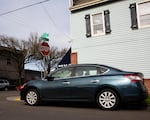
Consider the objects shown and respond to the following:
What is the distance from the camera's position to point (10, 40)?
4219 centimetres

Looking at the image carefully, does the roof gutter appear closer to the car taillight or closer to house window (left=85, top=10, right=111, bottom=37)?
house window (left=85, top=10, right=111, bottom=37)

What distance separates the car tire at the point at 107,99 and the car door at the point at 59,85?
3.83 ft

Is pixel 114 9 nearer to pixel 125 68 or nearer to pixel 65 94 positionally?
pixel 125 68

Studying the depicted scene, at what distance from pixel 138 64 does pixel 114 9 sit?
11.6ft

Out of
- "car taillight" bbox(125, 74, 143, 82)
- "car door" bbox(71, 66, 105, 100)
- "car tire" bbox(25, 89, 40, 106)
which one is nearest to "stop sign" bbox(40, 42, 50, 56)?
"car tire" bbox(25, 89, 40, 106)

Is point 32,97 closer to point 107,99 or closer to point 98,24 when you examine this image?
point 107,99

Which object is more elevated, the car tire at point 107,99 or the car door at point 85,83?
the car door at point 85,83

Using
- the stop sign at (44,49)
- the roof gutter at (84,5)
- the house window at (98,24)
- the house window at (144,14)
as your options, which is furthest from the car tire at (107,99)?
the roof gutter at (84,5)

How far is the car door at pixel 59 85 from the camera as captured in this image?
9937 millimetres

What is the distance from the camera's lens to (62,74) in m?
10.4

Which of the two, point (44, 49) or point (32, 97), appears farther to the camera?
point (44, 49)

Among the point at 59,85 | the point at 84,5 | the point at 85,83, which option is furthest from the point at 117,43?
the point at 85,83

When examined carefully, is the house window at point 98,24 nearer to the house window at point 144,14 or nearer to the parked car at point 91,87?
the house window at point 144,14

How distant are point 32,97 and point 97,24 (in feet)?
25.8
